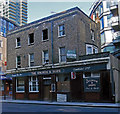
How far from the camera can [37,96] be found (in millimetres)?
23953

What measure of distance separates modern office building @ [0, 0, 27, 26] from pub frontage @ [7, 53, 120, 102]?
129617 mm

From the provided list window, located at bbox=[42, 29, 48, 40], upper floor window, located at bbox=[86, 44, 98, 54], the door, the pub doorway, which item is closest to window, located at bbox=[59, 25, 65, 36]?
window, located at bbox=[42, 29, 48, 40]

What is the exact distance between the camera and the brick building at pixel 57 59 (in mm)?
20141

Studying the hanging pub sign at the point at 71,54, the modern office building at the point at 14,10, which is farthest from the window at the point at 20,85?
the modern office building at the point at 14,10

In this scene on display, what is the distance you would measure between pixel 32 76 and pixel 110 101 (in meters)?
11.4

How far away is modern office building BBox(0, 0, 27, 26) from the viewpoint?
494 ft

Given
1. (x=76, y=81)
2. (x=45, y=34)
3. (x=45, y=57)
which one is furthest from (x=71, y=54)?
(x=45, y=34)

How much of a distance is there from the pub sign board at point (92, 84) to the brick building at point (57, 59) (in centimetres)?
10

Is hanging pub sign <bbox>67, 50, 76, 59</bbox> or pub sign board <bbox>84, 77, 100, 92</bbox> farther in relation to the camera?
hanging pub sign <bbox>67, 50, 76, 59</bbox>

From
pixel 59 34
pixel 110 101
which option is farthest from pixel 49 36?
pixel 110 101

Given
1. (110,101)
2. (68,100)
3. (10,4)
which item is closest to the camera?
(110,101)

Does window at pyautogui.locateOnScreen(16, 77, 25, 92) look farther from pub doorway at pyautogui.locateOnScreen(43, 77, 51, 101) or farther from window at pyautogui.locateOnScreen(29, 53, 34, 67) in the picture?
pub doorway at pyautogui.locateOnScreen(43, 77, 51, 101)

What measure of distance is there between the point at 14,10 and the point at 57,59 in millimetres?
142606

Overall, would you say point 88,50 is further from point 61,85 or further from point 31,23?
point 31,23
